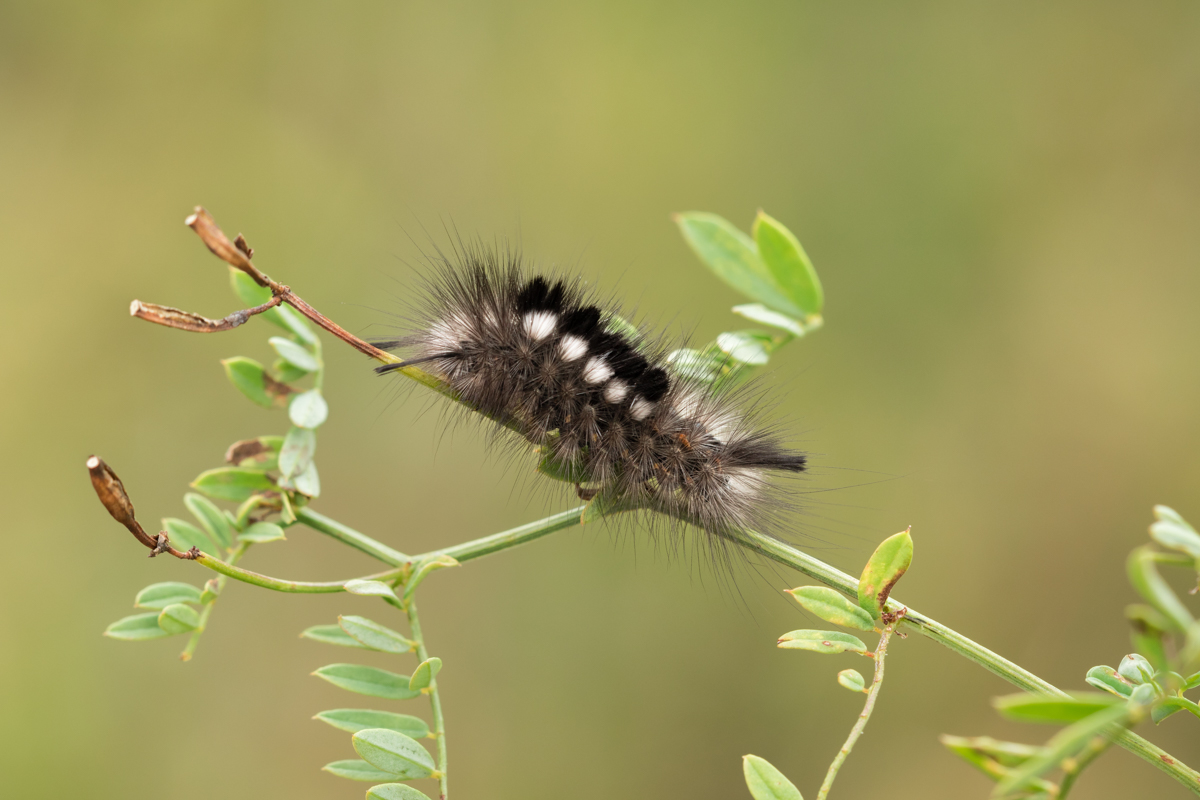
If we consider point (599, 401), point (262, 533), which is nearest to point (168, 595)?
point (262, 533)

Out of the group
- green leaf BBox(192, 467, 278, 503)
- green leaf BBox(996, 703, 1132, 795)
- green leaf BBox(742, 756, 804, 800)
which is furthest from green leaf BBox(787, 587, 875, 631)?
green leaf BBox(192, 467, 278, 503)

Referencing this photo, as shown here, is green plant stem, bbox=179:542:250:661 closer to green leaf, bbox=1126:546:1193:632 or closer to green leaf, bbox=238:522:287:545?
green leaf, bbox=238:522:287:545

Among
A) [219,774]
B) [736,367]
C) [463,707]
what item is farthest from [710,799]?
[736,367]

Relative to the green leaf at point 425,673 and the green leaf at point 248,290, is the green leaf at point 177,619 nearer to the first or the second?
the green leaf at point 425,673

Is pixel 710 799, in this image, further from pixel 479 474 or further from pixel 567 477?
pixel 567 477

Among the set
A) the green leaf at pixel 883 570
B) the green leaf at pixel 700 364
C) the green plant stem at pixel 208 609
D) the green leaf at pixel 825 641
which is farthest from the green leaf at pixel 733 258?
the green plant stem at pixel 208 609

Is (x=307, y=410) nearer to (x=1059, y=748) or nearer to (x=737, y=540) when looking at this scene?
(x=737, y=540)
